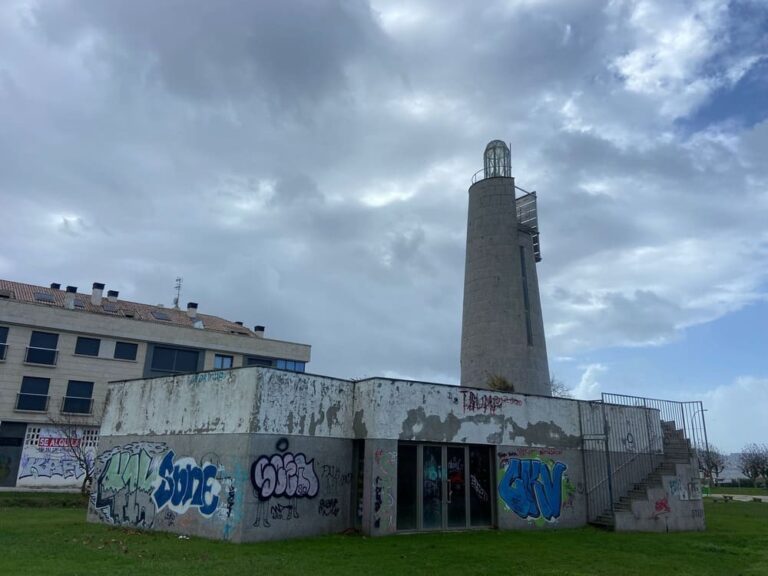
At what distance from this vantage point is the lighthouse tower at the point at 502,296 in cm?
2833

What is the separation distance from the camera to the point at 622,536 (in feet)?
56.6

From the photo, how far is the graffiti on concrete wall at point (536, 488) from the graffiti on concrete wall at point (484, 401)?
1.72 metres

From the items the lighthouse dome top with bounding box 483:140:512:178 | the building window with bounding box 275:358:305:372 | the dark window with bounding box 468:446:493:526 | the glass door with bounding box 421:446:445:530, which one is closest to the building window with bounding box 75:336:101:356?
the building window with bounding box 275:358:305:372

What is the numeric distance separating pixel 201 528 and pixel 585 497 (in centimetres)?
1291

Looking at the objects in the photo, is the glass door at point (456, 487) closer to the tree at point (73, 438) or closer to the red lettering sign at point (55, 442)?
the tree at point (73, 438)

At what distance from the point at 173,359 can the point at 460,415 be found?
31400 mm

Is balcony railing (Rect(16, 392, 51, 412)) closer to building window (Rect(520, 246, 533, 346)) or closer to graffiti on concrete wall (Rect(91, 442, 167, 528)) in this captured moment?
graffiti on concrete wall (Rect(91, 442, 167, 528))

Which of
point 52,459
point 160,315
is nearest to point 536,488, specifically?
point 52,459

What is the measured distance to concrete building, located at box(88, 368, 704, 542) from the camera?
15.4 m

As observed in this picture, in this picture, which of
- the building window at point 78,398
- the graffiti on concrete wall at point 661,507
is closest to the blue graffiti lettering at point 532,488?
the graffiti on concrete wall at point 661,507

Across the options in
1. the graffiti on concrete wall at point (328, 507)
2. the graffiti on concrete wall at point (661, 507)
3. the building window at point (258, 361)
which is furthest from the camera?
the building window at point (258, 361)

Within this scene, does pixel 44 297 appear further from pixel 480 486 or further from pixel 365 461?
pixel 480 486

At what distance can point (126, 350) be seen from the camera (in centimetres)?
4150

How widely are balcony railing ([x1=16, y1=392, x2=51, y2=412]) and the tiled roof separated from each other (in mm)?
6197
